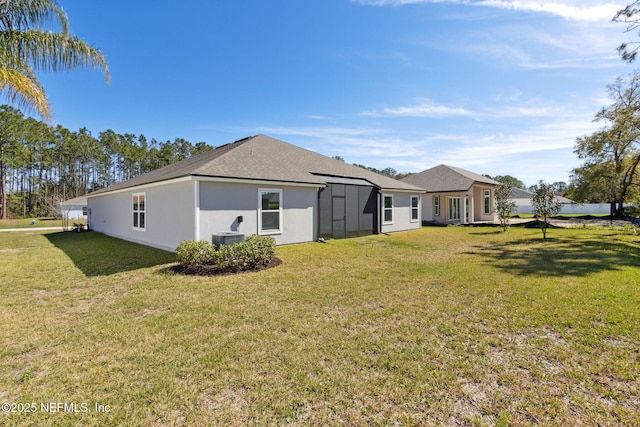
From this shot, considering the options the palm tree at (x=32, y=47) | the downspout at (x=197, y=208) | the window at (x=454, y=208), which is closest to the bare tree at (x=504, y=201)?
the window at (x=454, y=208)

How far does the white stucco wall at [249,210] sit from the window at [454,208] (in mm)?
14815

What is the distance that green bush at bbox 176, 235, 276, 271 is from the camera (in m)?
7.50

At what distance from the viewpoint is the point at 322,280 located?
6.59 m

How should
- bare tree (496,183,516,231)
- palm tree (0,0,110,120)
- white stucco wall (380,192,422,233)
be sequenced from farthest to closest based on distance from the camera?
bare tree (496,183,516,231), white stucco wall (380,192,422,233), palm tree (0,0,110,120)

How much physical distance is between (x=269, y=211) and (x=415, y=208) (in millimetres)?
11328

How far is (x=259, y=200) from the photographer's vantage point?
1072cm

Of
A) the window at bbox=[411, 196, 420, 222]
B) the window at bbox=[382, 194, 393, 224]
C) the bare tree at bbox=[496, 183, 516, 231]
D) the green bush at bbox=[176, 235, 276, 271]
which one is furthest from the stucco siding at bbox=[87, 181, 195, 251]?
Result: the bare tree at bbox=[496, 183, 516, 231]

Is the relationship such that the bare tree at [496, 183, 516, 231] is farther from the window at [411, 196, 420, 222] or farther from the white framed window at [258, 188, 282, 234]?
the white framed window at [258, 188, 282, 234]

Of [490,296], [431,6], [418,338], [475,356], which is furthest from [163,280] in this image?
[431,6]

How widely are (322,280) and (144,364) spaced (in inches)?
157

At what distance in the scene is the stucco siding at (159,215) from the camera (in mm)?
9578

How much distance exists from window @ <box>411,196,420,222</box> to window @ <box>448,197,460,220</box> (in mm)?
5514

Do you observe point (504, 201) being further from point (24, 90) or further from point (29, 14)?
point (24, 90)

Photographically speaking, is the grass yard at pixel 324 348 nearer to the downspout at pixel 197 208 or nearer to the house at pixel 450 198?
the downspout at pixel 197 208
